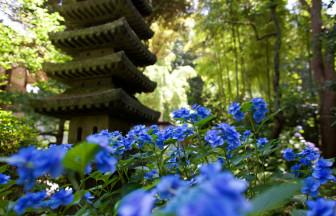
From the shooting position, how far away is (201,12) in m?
9.77

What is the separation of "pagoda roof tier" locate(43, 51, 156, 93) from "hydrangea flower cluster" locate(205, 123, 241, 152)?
3199mm

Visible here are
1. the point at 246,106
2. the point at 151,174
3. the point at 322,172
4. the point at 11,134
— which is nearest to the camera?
the point at 322,172

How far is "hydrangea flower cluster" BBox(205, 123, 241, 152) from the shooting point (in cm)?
152

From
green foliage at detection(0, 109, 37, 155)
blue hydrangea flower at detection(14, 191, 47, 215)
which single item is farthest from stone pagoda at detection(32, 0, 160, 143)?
blue hydrangea flower at detection(14, 191, 47, 215)

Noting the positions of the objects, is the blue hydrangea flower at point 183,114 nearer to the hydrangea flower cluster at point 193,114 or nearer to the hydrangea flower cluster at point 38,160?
the hydrangea flower cluster at point 193,114

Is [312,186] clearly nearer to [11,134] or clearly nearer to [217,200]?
[217,200]

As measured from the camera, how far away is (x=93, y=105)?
15.2 feet

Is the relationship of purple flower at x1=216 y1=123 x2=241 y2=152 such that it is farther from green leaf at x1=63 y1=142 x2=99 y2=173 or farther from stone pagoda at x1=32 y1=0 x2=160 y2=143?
stone pagoda at x1=32 y1=0 x2=160 y2=143

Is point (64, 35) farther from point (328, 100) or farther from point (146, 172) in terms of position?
point (328, 100)

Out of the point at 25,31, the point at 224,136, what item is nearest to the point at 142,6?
the point at 25,31

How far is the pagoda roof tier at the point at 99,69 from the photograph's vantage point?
15.3 ft

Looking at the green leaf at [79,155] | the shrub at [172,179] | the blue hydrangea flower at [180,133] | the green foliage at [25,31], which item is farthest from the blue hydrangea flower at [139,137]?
the green foliage at [25,31]

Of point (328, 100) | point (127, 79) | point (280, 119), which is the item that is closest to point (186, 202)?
point (127, 79)

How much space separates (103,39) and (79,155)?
174 inches
